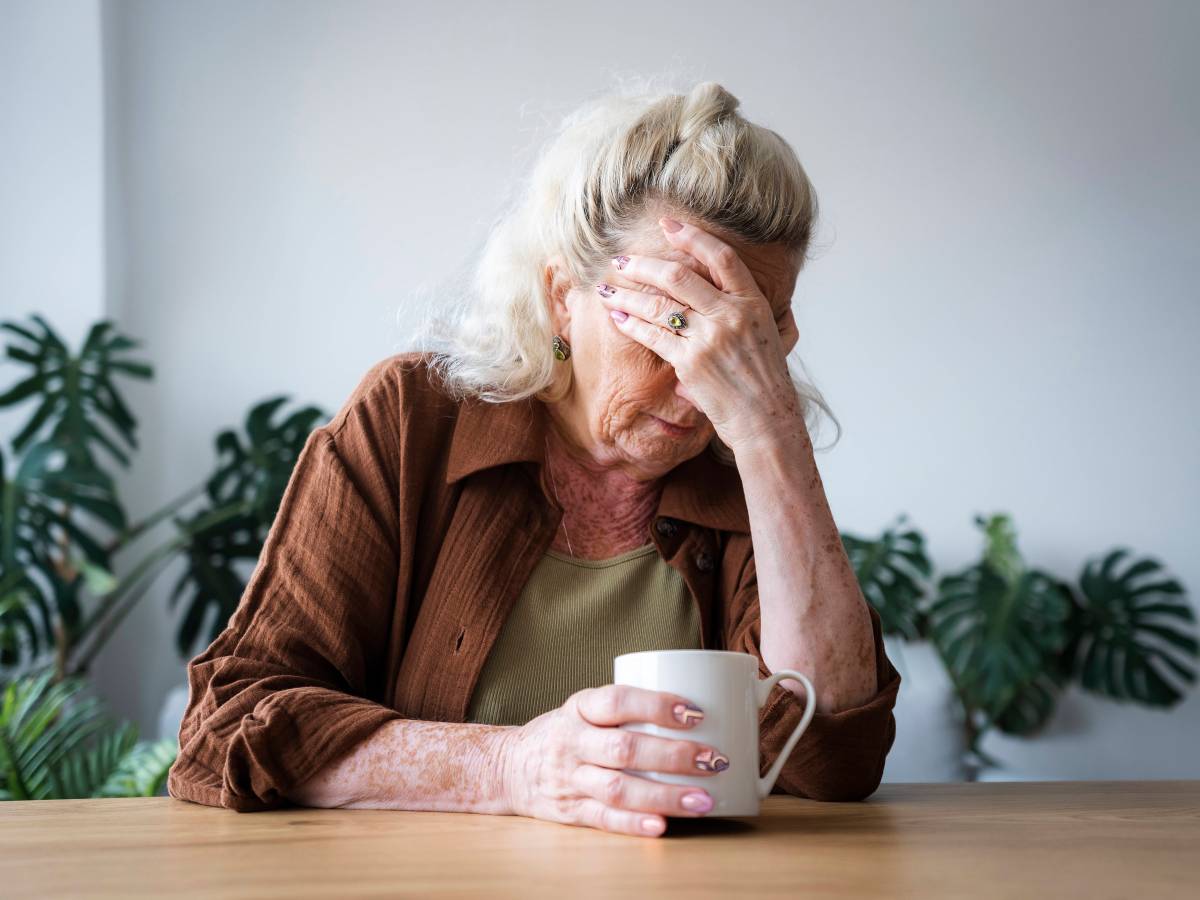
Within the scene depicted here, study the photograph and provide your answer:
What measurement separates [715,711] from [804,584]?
1.10 feet

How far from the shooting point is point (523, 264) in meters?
1.39

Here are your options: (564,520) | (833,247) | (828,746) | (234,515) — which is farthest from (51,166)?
(828,746)

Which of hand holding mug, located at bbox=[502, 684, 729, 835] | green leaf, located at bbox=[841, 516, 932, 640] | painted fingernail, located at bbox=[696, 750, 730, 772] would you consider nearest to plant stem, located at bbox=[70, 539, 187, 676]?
green leaf, located at bbox=[841, 516, 932, 640]

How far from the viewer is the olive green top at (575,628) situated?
120cm

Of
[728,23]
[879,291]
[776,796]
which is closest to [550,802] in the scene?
[776,796]

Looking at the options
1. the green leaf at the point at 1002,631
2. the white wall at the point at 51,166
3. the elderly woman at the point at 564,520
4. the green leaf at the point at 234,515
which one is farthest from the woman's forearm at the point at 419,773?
the white wall at the point at 51,166

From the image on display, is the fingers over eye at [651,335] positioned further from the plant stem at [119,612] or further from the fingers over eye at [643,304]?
the plant stem at [119,612]

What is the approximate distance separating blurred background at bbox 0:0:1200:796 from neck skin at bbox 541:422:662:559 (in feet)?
6.78

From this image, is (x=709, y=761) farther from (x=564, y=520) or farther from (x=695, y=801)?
(x=564, y=520)

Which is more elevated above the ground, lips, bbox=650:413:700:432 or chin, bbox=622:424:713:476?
lips, bbox=650:413:700:432

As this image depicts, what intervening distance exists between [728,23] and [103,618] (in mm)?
2675

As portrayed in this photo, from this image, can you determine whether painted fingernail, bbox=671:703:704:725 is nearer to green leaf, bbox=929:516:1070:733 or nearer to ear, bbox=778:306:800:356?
ear, bbox=778:306:800:356

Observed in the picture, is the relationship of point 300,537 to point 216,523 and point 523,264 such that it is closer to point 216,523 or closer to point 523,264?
point 523,264

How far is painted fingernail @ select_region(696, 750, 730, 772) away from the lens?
0.79 m
